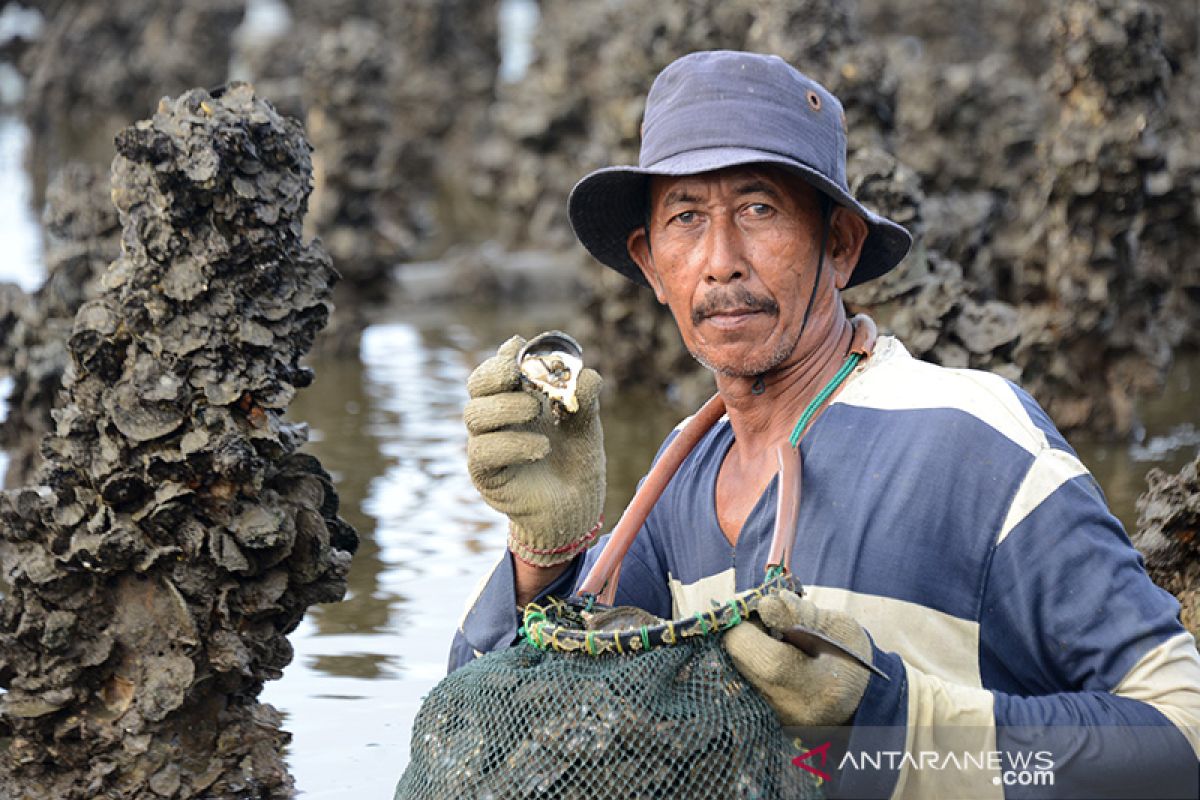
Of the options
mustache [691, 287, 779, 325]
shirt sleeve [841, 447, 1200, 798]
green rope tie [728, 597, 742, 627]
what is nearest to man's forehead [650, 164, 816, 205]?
mustache [691, 287, 779, 325]

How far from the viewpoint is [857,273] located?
3025 mm

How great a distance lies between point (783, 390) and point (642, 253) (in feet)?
1.30

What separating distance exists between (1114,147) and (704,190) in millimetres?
4704

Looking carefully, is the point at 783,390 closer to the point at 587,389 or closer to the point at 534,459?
the point at 587,389

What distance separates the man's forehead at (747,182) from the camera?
2766 millimetres

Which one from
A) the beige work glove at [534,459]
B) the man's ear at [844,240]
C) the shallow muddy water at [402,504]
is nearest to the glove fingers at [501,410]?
the beige work glove at [534,459]

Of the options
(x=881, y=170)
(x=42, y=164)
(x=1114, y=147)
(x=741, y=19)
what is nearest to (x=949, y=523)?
(x=881, y=170)

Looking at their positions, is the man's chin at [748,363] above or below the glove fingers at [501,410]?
above

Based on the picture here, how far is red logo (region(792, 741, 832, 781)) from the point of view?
7.94 ft

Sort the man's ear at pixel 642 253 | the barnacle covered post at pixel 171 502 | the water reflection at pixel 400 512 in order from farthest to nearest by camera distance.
→ the water reflection at pixel 400 512 < the barnacle covered post at pixel 171 502 < the man's ear at pixel 642 253

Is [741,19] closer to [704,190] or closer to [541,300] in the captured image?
[541,300]

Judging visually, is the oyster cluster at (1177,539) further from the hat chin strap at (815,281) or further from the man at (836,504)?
the hat chin strap at (815,281)

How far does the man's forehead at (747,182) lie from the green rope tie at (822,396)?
265 mm

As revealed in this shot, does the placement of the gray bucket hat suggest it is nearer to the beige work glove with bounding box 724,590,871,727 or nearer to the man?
the man
